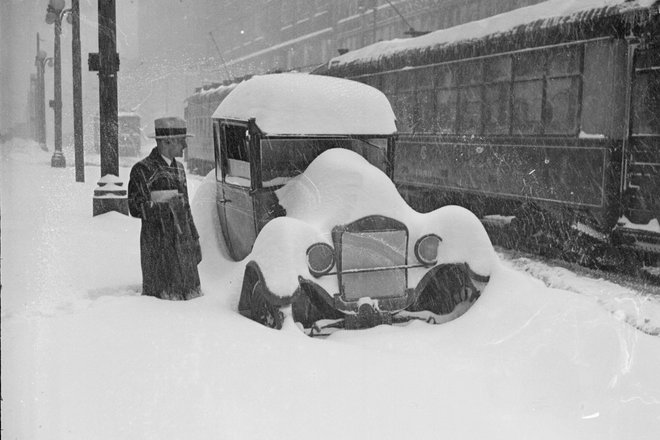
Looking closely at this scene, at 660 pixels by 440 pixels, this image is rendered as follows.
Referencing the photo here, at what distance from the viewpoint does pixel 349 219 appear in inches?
215

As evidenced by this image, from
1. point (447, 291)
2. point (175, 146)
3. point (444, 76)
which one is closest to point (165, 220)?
point (175, 146)

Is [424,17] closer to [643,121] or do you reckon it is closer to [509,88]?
[509,88]

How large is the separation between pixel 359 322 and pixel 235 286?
1022mm

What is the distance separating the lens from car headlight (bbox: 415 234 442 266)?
5.61 m

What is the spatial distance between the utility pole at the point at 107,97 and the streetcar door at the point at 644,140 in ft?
23.0

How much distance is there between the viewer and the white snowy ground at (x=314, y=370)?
355 cm

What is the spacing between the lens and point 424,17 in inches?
1239

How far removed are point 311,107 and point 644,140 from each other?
4919 mm

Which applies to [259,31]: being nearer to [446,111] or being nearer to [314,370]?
[446,111]

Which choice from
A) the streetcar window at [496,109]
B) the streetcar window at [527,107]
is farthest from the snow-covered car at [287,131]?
the streetcar window at [496,109]

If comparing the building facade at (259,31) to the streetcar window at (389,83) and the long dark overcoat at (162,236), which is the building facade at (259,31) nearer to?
the streetcar window at (389,83)

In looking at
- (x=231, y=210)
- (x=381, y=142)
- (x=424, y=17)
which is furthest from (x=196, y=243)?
(x=424, y=17)

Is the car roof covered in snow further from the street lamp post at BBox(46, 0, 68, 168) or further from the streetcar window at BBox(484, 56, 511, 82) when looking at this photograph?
the street lamp post at BBox(46, 0, 68, 168)

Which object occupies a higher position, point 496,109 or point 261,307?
point 496,109
